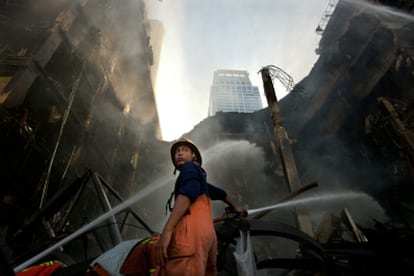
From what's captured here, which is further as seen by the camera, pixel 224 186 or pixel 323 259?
pixel 224 186

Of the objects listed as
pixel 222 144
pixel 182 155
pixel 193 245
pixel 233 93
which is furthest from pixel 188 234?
pixel 233 93

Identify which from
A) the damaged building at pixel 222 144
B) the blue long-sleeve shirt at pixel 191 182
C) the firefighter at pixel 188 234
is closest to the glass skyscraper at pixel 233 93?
the damaged building at pixel 222 144

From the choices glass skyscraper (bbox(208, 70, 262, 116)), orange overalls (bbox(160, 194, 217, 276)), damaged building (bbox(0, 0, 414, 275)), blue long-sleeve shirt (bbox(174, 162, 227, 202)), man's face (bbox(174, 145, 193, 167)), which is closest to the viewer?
orange overalls (bbox(160, 194, 217, 276))

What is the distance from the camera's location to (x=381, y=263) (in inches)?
138

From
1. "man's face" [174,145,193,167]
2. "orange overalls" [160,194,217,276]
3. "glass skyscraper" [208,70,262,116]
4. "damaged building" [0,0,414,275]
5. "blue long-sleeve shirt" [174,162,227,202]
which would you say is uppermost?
"glass skyscraper" [208,70,262,116]

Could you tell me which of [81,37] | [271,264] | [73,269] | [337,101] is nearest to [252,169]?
[337,101]

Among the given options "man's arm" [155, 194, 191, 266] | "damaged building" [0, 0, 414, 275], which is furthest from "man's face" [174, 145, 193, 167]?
"damaged building" [0, 0, 414, 275]

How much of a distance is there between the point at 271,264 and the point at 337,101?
8877 mm

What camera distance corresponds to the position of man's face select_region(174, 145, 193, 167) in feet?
7.68

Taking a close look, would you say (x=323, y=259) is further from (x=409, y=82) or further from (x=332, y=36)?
(x=332, y=36)

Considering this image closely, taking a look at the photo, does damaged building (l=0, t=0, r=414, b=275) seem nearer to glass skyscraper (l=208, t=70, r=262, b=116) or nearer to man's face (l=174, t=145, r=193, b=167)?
man's face (l=174, t=145, r=193, b=167)

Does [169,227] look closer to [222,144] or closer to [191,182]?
[191,182]

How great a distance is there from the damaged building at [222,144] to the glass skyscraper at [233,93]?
70.5 metres

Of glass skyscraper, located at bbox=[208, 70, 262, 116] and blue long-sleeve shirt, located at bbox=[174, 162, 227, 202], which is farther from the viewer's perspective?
glass skyscraper, located at bbox=[208, 70, 262, 116]
